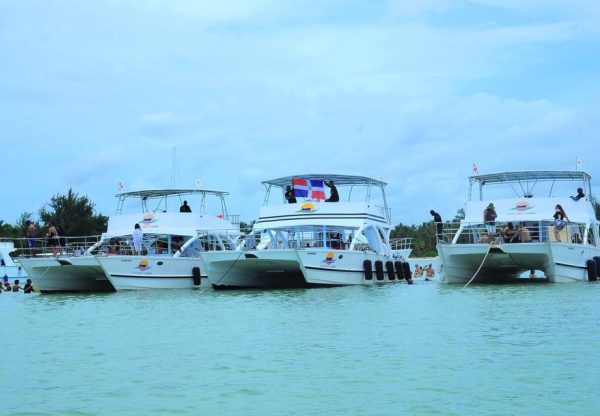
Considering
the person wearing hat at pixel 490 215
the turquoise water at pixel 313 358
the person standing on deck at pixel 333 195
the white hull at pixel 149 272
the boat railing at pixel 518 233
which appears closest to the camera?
the turquoise water at pixel 313 358

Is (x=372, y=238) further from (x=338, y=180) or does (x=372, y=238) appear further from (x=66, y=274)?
→ (x=66, y=274)

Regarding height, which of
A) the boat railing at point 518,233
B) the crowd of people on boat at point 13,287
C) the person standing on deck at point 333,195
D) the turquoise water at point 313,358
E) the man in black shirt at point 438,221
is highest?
the person standing on deck at point 333,195

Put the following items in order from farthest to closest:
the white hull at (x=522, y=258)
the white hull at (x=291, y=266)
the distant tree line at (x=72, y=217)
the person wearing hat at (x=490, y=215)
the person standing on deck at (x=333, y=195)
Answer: the distant tree line at (x=72, y=217)
the person standing on deck at (x=333, y=195)
the person wearing hat at (x=490, y=215)
the white hull at (x=291, y=266)
the white hull at (x=522, y=258)

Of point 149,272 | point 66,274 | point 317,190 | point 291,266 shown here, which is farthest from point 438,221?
point 66,274

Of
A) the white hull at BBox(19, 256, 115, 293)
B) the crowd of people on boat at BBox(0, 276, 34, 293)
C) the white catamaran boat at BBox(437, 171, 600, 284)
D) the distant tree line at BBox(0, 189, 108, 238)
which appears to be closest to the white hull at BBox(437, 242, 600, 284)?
the white catamaran boat at BBox(437, 171, 600, 284)

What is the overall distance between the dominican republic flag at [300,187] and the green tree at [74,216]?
40.1m

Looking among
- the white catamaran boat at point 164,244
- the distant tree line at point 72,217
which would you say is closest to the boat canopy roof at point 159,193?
the white catamaran boat at point 164,244

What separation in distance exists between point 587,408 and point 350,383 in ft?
10.6

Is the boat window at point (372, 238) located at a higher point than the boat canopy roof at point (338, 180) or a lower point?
lower

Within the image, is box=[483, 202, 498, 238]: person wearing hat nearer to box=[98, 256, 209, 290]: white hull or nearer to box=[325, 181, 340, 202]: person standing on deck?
box=[325, 181, 340, 202]: person standing on deck

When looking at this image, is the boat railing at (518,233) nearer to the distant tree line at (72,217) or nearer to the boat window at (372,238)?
the boat window at (372,238)

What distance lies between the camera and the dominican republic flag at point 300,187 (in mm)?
36000

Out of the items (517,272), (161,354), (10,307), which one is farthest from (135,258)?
(161,354)

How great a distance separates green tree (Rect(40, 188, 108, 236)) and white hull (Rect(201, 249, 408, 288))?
39.8 m
